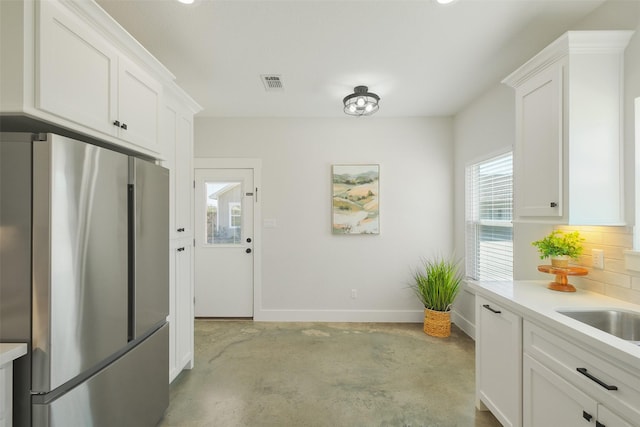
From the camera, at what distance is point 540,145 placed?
5.63 feet

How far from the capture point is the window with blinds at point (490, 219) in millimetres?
2648

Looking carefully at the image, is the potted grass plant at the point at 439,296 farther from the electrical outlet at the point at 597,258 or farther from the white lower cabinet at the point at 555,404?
the white lower cabinet at the point at 555,404

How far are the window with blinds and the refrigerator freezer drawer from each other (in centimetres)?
293

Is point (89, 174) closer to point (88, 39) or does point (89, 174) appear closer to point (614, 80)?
point (88, 39)

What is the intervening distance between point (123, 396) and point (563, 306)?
2.32m

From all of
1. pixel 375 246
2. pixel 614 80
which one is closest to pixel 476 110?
pixel 614 80

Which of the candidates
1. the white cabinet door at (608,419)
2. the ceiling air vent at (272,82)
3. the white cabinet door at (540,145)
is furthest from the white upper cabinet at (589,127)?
the ceiling air vent at (272,82)

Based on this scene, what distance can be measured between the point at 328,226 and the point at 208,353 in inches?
75.4

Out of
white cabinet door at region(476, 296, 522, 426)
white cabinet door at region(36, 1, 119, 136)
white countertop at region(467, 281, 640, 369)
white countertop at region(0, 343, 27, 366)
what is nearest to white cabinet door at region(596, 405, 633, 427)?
white countertop at region(467, 281, 640, 369)

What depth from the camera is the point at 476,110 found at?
9.94 feet

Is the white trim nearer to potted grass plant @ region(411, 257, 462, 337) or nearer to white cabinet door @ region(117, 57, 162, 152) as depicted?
potted grass plant @ region(411, 257, 462, 337)

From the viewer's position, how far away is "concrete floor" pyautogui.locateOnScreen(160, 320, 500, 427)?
6.25 ft

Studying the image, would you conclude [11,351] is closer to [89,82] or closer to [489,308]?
[89,82]

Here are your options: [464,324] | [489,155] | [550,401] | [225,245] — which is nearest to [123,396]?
[550,401]
